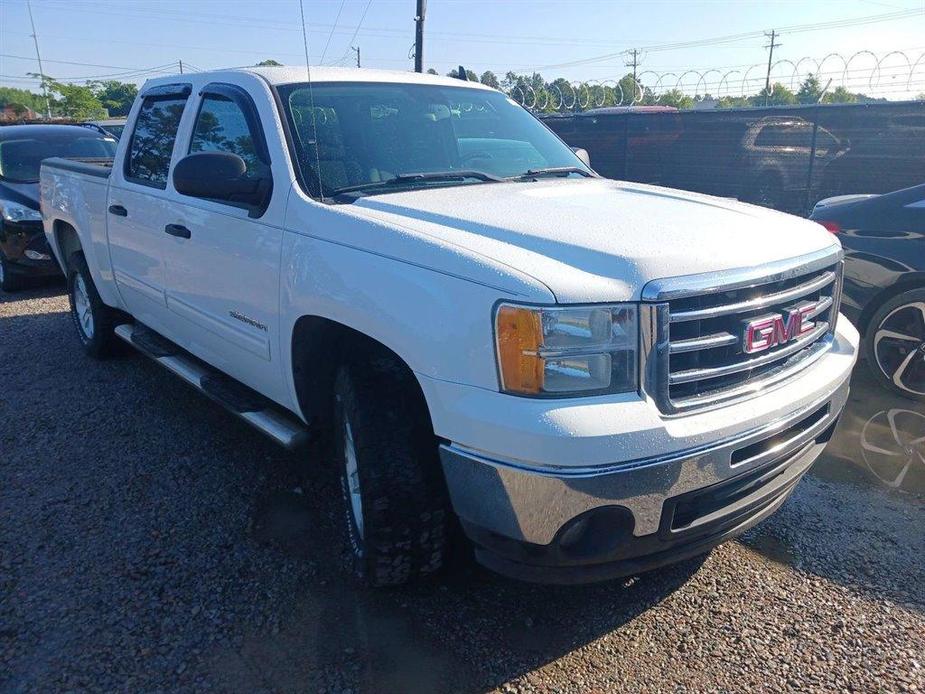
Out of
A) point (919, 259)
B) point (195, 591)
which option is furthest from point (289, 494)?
point (919, 259)

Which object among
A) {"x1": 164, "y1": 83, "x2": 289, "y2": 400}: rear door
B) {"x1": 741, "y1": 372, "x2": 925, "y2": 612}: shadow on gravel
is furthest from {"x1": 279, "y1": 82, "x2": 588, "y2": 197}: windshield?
{"x1": 741, "y1": 372, "x2": 925, "y2": 612}: shadow on gravel

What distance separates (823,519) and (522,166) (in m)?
2.24

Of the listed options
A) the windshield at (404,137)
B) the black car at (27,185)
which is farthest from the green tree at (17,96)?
the windshield at (404,137)

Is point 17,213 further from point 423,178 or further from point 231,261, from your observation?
point 423,178

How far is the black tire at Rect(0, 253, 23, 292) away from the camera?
28.3 feet

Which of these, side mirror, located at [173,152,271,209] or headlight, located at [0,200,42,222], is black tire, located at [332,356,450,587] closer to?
side mirror, located at [173,152,271,209]

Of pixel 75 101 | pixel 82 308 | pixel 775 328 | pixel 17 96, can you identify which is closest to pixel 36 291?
pixel 82 308

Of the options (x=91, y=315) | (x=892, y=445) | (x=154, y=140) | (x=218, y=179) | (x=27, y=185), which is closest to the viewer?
(x=218, y=179)

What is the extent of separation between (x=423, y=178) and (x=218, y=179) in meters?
0.88

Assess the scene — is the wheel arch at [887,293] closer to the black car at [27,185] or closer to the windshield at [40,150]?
the black car at [27,185]

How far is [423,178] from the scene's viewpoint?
3420mm

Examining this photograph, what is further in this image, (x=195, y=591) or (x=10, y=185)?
(x=10, y=185)

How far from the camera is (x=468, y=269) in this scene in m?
2.34

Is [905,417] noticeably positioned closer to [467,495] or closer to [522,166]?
[522,166]
